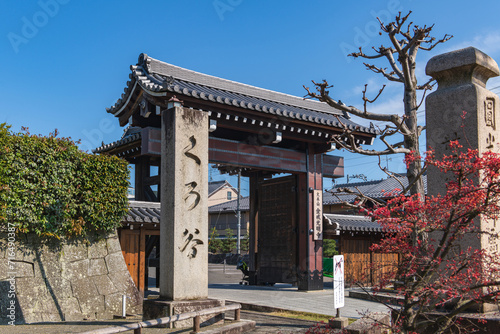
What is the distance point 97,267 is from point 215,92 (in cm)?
773

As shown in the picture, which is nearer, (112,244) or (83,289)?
(83,289)

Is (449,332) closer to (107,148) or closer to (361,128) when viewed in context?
(361,128)

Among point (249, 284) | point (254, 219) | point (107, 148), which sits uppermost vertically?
point (107, 148)

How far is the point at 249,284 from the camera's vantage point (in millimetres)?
20016

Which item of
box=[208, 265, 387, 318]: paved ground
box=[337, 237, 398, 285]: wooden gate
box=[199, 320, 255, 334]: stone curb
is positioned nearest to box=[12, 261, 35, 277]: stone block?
box=[199, 320, 255, 334]: stone curb

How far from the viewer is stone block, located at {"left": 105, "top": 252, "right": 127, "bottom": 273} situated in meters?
12.5

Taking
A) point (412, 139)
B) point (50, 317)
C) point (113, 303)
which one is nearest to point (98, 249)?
point (113, 303)

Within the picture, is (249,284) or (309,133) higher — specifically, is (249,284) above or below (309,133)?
below

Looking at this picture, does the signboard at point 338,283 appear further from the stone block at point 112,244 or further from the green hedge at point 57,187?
the stone block at point 112,244

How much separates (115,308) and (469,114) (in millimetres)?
10157

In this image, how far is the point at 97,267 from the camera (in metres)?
12.3

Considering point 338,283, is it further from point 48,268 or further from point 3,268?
point 3,268

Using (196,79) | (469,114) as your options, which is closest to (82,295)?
(196,79)

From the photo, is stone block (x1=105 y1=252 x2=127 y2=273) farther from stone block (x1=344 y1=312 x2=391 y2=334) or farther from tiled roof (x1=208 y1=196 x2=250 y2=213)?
tiled roof (x1=208 y1=196 x2=250 y2=213)
